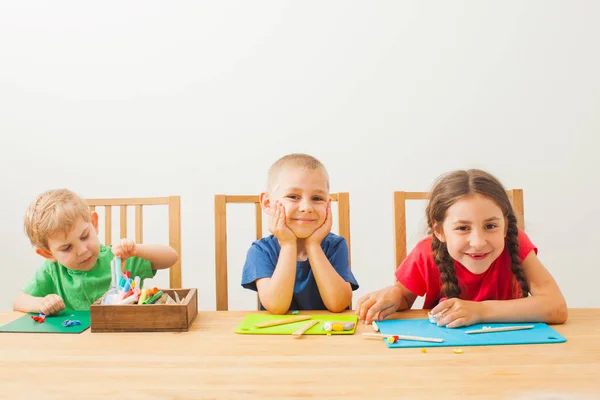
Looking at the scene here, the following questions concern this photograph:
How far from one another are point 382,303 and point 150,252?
0.60 m

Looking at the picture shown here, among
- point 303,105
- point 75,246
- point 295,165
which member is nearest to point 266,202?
point 295,165

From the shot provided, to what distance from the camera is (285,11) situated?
222 cm

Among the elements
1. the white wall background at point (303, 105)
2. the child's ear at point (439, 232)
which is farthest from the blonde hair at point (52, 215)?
the white wall background at point (303, 105)

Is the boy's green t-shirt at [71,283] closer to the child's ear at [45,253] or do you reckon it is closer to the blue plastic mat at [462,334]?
the child's ear at [45,253]

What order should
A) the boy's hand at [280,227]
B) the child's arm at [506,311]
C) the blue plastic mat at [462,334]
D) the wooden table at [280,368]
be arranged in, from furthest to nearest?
the boy's hand at [280,227] < the child's arm at [506,311] < the blue plastic mat at [462,334] < the wooden table at [280,368]

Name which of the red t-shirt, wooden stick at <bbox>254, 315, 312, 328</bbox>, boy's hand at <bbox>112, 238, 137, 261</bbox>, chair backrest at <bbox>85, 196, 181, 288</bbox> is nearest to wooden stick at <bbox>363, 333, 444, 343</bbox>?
wooden stick at <bbox>254, 315, 312, 328</bbox>

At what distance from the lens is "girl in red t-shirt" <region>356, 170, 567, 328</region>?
0.93 meters

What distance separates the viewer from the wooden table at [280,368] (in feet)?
2.07

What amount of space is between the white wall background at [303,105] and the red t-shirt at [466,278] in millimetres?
1116

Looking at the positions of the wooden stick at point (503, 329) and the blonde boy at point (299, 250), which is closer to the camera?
the wooden stick at point (503, 329)

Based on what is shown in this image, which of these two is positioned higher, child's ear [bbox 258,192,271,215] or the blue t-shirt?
child's ear [bbox 258,192,271,215]

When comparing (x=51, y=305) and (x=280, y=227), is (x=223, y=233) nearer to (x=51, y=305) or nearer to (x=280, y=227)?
(x=280, y=227)

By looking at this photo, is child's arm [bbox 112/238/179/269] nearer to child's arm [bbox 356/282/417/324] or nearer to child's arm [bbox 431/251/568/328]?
child's arm [bbox 356/282/417/324]

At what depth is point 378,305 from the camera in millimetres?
985
